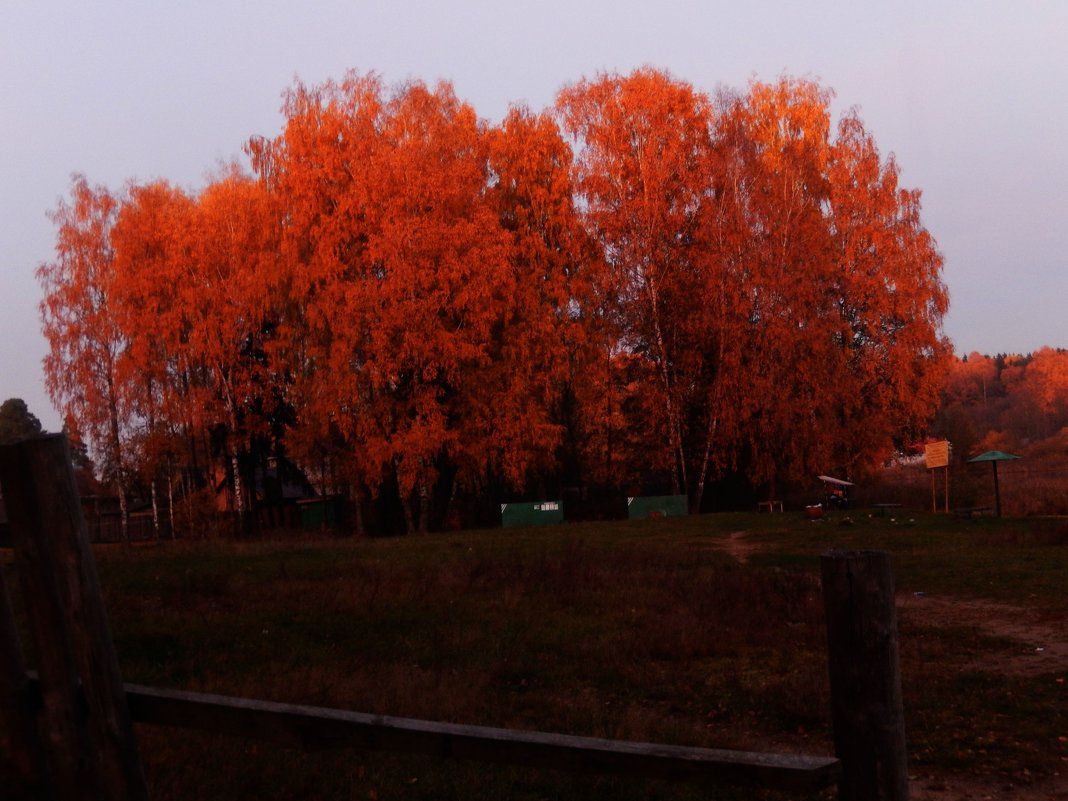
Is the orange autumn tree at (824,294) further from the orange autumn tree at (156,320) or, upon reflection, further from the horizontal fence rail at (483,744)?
the horizontal fence rail at (483,744)

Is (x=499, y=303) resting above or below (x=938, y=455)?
above

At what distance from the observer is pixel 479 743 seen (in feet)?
11.0

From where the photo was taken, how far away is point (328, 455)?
39.1 metres

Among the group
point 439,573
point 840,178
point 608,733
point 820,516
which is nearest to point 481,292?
point 820,516

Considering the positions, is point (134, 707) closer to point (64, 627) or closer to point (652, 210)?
point (64, 627)

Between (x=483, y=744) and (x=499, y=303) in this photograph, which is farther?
(x=499, y=303)

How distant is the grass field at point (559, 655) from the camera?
261 inches

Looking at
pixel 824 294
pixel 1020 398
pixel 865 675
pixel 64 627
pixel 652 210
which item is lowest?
pixel 865 675

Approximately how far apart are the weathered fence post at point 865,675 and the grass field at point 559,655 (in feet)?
10.7

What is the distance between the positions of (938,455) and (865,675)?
115 feet

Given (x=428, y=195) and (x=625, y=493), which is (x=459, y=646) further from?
(x=625, y=493)

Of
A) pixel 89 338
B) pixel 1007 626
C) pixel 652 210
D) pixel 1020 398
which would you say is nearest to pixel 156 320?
pixel 89 338

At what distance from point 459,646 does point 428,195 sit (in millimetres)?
27558

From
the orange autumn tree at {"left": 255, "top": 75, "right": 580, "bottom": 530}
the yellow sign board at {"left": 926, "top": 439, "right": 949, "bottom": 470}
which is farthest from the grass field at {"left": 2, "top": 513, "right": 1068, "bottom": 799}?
the orange autumn tree at {"left": 255, "top": 75, "right": 580, "bottom": 530}
